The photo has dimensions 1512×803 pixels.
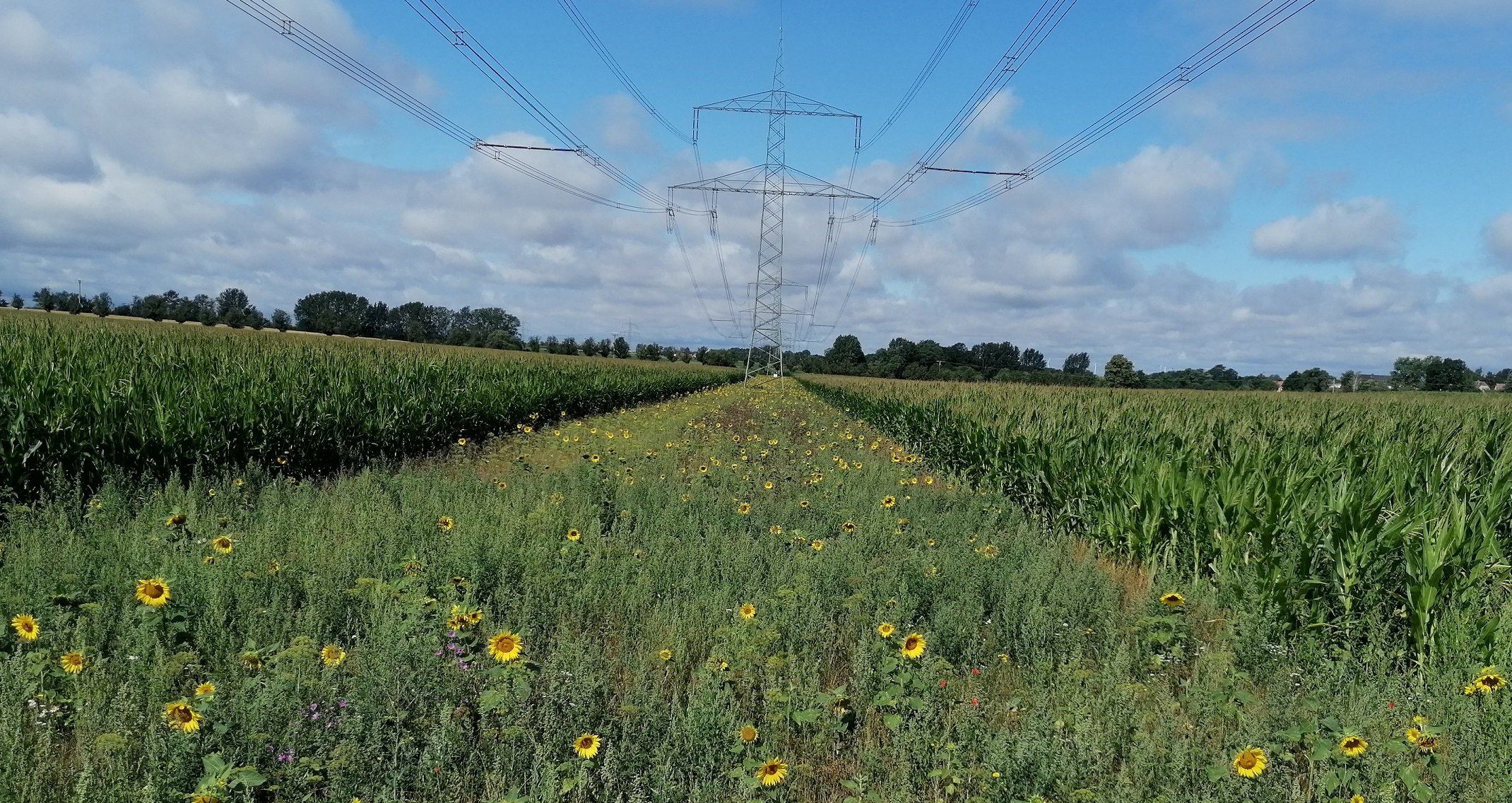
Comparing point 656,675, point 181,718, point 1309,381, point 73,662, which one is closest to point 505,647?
point 656,675

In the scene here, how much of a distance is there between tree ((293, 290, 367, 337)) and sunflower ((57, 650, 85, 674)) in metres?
68.4

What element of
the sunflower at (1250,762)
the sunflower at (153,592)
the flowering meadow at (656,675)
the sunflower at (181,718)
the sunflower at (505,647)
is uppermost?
the sunflower at (153,592)

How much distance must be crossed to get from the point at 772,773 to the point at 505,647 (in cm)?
131

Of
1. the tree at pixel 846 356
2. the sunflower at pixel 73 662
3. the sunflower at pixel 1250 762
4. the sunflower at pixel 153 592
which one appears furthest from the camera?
the tree at pixel 846 356

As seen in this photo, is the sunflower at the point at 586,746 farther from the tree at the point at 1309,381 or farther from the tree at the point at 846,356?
the tree at the point at 846,356

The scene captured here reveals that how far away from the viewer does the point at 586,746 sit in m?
2.92

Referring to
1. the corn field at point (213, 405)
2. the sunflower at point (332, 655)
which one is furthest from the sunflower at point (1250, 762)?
the corn field at point (213, 405)

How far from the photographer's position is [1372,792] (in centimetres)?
296

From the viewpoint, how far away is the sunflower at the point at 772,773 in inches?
107

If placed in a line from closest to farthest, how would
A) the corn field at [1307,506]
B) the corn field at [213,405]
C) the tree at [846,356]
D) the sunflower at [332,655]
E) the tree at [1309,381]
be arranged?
1. the sunflower at [332,655]
2. the corn field at [1307,506]
3. the corn field at [213,405]
4. the tree at [1309,381]
5. the tree at [846,356]

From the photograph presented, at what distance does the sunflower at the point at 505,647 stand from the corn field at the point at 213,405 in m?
5.61

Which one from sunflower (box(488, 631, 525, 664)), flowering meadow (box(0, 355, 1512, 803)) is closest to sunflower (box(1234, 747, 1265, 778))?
flowering meadow (box(0, 355, 1512, 803))

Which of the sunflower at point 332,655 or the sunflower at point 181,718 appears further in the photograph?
the sunflower at point 332,655

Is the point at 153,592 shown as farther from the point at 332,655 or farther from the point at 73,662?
the point at 332,655
